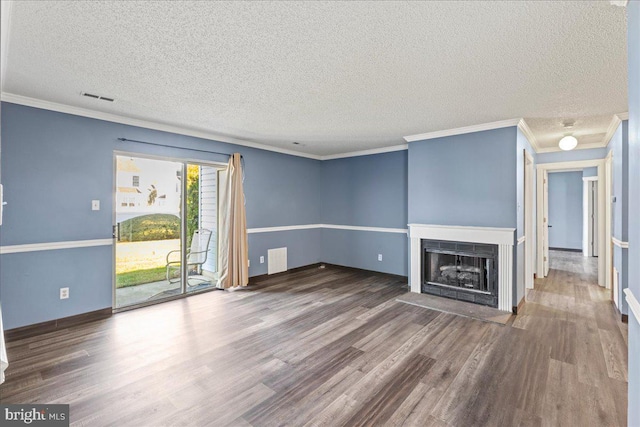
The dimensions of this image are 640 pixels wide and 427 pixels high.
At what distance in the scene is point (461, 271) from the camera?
14.5 ft

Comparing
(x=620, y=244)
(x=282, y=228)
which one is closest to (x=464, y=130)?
(x=620, y=244)

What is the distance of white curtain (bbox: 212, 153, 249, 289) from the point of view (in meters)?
4.90

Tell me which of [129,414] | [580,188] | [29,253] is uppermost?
[580,188]

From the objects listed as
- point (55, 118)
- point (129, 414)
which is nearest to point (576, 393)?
point (129, 414)

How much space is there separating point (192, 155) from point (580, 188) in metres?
9.70

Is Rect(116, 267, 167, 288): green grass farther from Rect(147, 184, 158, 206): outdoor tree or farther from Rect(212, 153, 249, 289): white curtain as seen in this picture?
Rect(147, 184, 158, 206): outdoor tree

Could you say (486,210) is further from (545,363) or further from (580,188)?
(580,188)

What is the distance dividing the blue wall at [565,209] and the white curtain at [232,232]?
853cm

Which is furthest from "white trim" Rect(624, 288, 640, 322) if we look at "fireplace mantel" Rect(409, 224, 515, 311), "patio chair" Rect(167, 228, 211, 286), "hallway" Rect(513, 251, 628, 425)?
"patio chair" Rect(167, 228, 211, 286)

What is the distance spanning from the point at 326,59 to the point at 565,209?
9.25 m

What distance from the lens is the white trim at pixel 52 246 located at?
3.09m

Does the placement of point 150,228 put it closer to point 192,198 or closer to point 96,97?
point 192,198

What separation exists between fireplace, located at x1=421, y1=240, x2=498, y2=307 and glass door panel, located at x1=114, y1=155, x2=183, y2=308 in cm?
376

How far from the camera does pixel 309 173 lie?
21.3 ft
